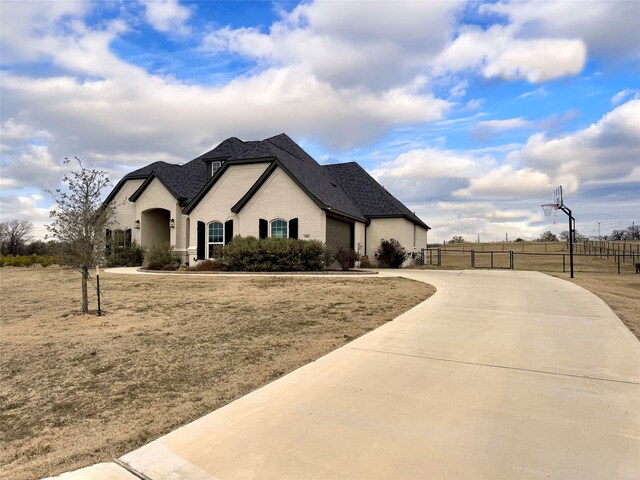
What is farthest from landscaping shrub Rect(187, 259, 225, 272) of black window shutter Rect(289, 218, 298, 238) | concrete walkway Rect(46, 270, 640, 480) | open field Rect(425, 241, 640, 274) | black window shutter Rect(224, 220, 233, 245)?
Answer: concrete walkway Rect(46, 270, 640, 480)

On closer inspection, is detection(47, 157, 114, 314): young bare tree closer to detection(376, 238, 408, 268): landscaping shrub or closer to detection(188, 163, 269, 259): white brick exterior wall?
detection(188, 163, 269, 259): white brick exterior wall

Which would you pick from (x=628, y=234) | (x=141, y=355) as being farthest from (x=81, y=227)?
(x=628, y=234)

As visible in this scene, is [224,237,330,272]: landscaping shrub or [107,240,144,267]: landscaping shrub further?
[107,240,144,267]: landscaping shrub

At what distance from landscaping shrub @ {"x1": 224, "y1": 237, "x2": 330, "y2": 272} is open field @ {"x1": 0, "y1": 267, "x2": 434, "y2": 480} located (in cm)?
635

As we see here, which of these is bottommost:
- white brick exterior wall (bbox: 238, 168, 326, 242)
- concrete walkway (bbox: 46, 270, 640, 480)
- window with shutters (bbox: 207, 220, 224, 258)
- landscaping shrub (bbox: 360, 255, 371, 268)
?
concrete walkway (bbox: 46, 270, 640, 480)

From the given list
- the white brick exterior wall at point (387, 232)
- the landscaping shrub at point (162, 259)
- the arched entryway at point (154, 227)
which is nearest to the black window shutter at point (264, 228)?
the landscaping shrub at point (162, 259)

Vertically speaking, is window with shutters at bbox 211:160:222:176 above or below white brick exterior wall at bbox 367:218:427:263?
above

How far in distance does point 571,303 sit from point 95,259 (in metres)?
12.1

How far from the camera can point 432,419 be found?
4.19 m

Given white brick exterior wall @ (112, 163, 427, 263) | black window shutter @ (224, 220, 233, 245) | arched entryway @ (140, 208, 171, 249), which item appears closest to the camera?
white brick exterior wall @ (112, 163, 427, 263)

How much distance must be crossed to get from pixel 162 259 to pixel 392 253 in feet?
47.6

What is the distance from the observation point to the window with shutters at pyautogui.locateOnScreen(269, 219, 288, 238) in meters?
23.8

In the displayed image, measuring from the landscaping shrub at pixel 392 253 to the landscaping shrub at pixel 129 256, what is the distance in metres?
16.7

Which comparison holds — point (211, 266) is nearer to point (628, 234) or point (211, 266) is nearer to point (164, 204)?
point (164, 204)
